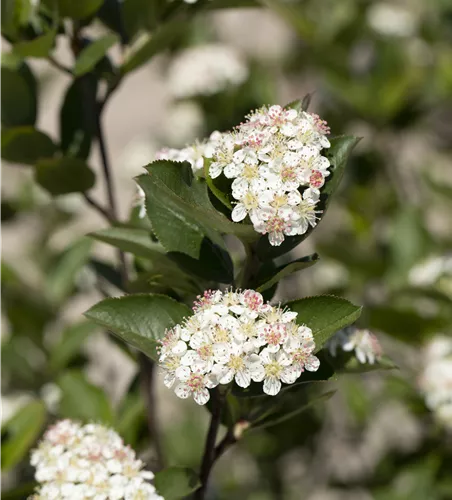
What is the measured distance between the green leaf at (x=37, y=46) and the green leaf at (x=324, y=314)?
54 centimetres

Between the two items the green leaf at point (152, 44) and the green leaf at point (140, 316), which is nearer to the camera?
the green leaf at point (140, 316)

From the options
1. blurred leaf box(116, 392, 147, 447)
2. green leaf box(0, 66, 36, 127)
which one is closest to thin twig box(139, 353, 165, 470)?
blurred leaf box(116, 392, 147, 447)

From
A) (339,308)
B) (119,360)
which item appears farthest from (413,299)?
(119,360)

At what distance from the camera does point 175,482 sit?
0.96 m

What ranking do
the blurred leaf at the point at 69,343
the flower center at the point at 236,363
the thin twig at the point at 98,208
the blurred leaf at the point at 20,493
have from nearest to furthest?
1. the flower center at the point at 236,363
2. the blurred leaf at the point at 20,493
3. the thin twig at the point at 98,208
4. the blurred leaf at the point at 69,343

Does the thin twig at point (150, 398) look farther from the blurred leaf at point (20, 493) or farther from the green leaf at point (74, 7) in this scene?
the green leaf at point (74, 7)

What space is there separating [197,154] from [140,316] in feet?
0.72

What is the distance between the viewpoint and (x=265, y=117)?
90cm

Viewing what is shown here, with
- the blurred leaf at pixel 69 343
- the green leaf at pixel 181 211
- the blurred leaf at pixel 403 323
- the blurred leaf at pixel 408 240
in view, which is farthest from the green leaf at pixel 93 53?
the blurred leaf at pixel 408 240

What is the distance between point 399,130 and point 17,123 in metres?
1.51

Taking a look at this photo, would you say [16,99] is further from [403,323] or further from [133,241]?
[403,323]

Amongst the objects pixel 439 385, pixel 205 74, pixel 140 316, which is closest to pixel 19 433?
pixel 140 316

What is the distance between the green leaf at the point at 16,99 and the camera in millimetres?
1227

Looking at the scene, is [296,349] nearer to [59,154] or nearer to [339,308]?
[339,308]
